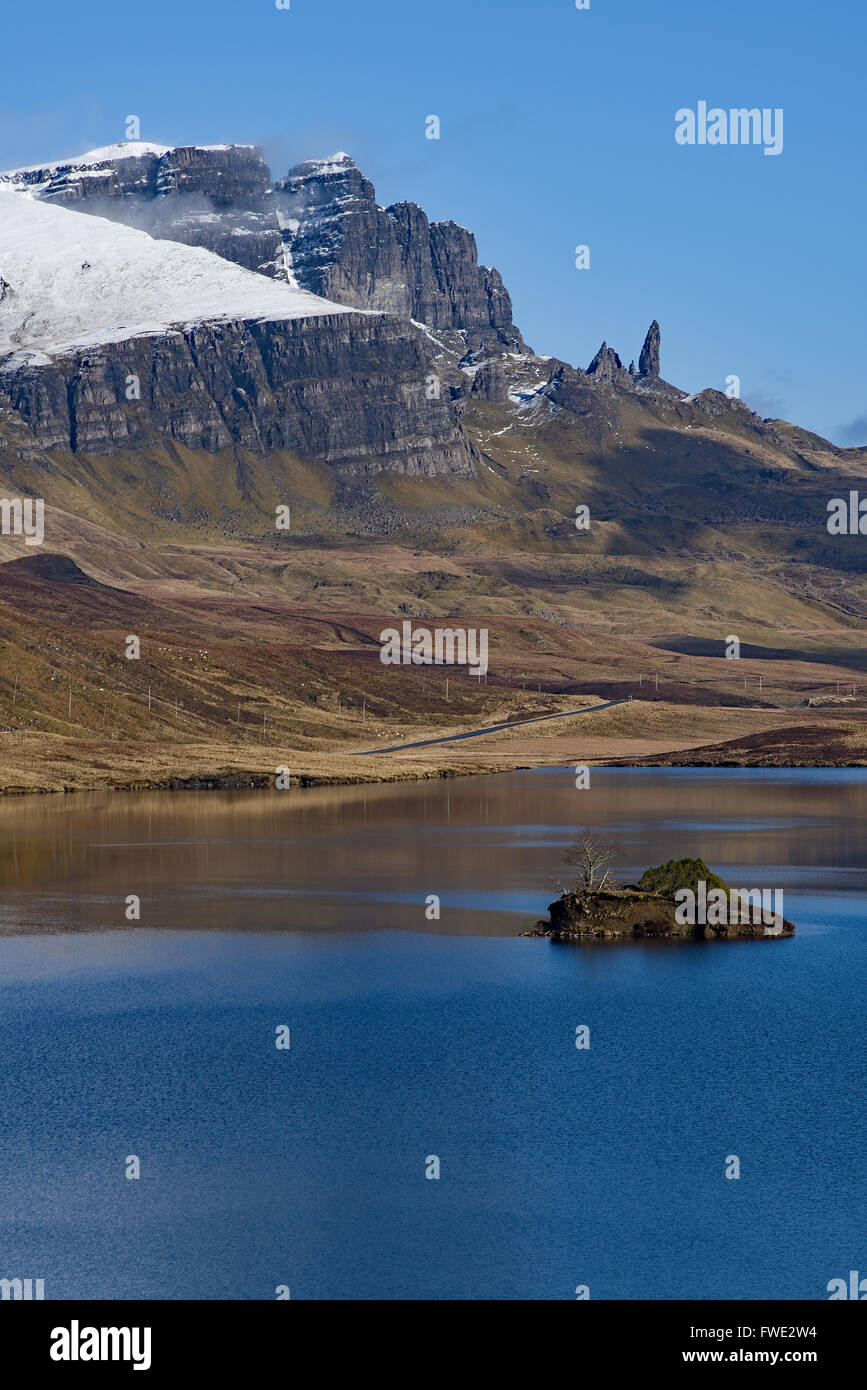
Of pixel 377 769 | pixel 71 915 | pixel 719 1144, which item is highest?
pixel 377 769

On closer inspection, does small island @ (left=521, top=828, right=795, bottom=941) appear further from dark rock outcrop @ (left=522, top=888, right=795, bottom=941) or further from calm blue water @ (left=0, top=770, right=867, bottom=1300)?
calm blue water @ (left=0, top=770, right=867, bottom=1300)

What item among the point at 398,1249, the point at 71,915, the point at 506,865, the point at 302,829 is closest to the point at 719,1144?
the point at 398,1249

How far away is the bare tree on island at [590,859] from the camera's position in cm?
8431

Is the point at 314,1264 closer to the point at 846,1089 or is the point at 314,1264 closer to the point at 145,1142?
the point at 145,1142

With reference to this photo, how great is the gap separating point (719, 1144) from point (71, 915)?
49.6 meters

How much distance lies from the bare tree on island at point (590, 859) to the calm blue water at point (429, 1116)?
5.80 meters

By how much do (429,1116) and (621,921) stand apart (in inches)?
1323

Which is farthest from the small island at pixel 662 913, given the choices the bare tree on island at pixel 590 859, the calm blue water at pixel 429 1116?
the calm blue water at pixel 429 1116

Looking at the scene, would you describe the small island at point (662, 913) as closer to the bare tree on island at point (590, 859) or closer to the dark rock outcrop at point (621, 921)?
the dark rock outcrop at point (621, 921)

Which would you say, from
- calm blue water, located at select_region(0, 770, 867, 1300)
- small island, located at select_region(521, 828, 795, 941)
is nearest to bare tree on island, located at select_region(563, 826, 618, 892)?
small island, located at select_region(521, 828, 795, 941)

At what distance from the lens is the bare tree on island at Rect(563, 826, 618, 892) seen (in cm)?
8431

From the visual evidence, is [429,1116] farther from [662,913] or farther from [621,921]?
[662,913]
